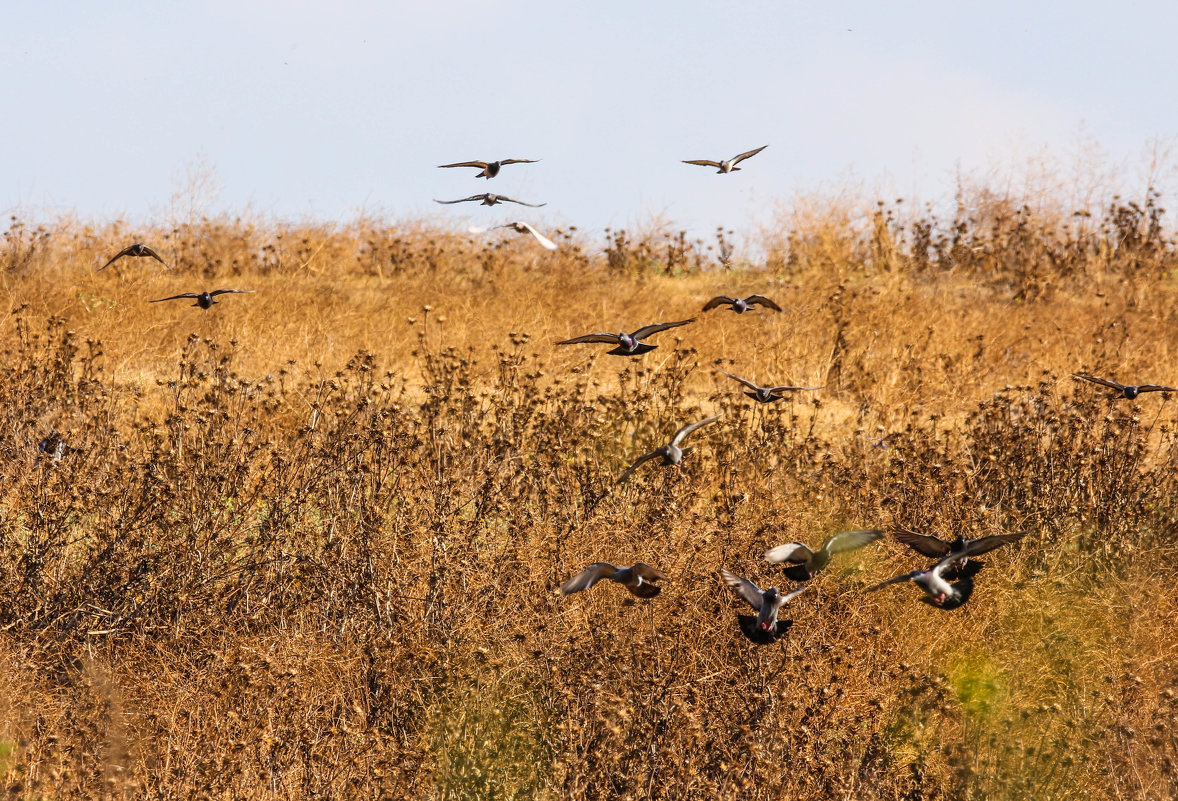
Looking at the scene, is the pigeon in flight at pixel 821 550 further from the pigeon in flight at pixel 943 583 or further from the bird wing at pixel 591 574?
the bird wing at pixel 591 574

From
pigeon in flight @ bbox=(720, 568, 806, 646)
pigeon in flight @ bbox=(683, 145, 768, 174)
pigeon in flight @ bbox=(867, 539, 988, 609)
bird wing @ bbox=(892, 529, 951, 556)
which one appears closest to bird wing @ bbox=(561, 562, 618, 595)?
pigeon in flight @ bbox=(720, 568, 806, 646)

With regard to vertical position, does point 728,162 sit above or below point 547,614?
above

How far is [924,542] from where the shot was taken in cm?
376

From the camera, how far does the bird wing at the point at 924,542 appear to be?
11.9ft

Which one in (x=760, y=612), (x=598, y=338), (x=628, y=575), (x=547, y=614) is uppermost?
(x=598, y=338)

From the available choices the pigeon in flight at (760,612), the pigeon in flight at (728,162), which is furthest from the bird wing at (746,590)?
the pigeon in flight at (728,162)

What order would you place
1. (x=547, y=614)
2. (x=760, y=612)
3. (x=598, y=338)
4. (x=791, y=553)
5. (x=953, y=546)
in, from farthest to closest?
(x=547, y=614) → (x=598, y=338) → (x=953, y=546) → (x=791, y=553) → (x=760, y=612)

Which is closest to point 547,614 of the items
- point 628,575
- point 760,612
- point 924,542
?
point 628,575

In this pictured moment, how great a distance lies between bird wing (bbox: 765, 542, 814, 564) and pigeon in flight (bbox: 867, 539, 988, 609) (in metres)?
0.23

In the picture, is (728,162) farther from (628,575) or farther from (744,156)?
(628,575)

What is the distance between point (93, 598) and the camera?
183 inches

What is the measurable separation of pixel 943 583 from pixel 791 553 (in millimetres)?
452

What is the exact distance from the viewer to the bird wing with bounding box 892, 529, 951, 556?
363 centimetres

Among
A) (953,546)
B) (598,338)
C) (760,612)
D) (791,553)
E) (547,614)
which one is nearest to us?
(760,612)
